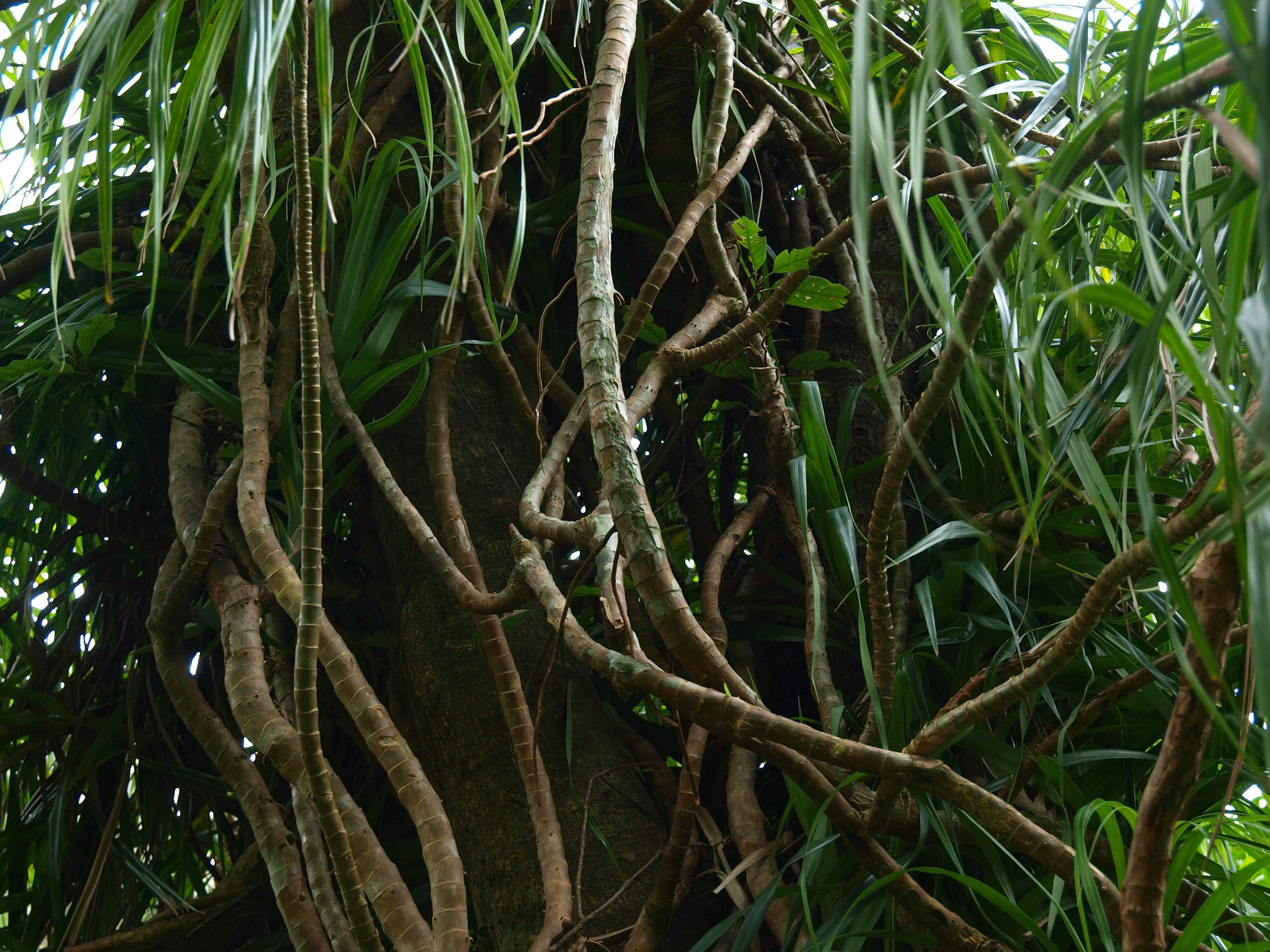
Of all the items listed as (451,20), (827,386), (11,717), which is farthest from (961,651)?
(11,717)

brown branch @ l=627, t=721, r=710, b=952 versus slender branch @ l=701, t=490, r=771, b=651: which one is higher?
slender branch @ l=701, t=490, r=771, b=651

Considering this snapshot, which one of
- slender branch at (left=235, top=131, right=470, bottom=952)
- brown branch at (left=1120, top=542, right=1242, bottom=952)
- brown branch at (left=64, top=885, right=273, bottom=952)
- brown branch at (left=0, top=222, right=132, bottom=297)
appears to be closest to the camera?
brown branch at (left=1120, top=542, right=1242, bottom=952)

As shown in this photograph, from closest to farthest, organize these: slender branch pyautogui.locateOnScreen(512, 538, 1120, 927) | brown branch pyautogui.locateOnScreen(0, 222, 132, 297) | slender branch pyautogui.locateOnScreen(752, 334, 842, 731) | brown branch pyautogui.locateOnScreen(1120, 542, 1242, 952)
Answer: brown branch pyautogui.locateOnScreen(1120, 542, 1242, 952) → slender branch pyautogui.locateOnScreen(512, 538, 1120, 927) → slender branch pyautogui.locateOnScreen(752, 334, 842, 731) → brown branch pyautogui.locateOnScreen(0, 222, 132, 297)

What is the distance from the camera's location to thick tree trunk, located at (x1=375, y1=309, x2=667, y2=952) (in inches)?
27.9

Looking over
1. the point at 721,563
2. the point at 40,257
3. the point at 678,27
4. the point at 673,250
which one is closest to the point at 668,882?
the point at 721,563

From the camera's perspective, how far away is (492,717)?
0.77m

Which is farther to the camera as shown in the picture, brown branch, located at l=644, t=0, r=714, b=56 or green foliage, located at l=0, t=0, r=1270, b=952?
brown branch, located at l=644, t=0, r=714, b=56

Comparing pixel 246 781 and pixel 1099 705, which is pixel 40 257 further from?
pixel 1099 705

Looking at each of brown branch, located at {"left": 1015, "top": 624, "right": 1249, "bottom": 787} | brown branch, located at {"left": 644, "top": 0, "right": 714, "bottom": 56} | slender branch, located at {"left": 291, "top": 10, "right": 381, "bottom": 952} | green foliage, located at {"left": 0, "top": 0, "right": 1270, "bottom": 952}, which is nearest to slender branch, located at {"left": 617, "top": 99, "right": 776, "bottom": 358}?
green foliage, located at {"left": 0, "top": 0, "right": 1270, "bottom": 952}

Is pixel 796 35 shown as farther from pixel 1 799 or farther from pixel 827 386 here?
pixel 1 799

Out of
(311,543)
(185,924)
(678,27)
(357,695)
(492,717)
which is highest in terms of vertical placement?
(678,27)

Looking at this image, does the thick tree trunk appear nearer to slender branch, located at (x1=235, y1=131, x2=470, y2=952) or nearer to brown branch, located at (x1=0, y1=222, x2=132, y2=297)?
slender branch, located at (x1=235, y1=131, x2=470, y2=952)

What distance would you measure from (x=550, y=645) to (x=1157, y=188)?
0.61 m

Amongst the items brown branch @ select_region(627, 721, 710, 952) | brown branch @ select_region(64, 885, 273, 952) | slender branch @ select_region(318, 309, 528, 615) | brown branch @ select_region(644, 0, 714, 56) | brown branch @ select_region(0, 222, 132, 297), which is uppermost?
brown branch @ select_region(0, 222, 132, 297)
